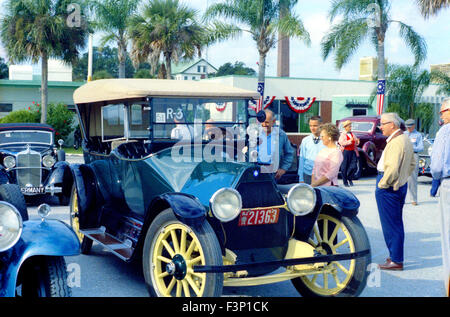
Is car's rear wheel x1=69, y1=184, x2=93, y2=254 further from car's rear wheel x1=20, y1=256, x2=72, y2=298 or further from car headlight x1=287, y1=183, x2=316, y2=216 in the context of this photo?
car headlight x1=287, y1=183, x2=316, y2=216

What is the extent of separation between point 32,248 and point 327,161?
139 inches

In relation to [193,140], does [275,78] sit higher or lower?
higher

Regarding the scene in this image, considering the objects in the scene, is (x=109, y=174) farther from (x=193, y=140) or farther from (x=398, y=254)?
(x=398, y=254)

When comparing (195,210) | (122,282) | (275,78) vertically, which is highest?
(275,78)

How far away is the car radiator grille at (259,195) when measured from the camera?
4320 millimetres

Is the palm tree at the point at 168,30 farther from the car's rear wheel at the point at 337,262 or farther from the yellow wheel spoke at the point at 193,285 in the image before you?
the yellow wheel spoke at the point at 193,285

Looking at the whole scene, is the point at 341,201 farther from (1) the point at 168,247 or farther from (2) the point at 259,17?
(2) the point at 259,17

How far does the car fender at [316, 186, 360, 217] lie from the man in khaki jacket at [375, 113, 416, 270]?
94 cm

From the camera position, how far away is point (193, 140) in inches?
212

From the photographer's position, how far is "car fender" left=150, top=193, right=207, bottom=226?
380 centimetres

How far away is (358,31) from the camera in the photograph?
20.2m
